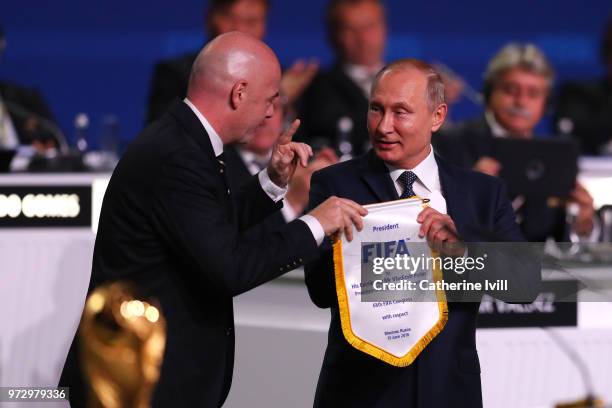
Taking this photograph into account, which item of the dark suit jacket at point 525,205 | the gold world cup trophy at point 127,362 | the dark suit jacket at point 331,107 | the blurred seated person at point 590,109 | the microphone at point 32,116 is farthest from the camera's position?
the blurred seated person at point 590,109

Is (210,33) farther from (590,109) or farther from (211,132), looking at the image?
(211,132)

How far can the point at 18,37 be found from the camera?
23.6ft

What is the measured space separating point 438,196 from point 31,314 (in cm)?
200

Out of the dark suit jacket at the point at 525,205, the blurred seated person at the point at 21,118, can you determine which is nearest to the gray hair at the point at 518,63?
the dark suit jacket at the point at 525,205

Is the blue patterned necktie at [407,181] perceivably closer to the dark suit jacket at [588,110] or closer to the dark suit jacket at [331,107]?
the dark suit jacket at [331,107]

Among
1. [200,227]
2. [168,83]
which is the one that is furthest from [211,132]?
[168,83]

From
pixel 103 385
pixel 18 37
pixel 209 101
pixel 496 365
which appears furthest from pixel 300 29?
pixel 103 385

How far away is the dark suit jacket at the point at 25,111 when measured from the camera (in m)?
5.23

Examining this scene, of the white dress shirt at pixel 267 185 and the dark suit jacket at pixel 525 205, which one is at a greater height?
the white dress shirt at pixel 267 185

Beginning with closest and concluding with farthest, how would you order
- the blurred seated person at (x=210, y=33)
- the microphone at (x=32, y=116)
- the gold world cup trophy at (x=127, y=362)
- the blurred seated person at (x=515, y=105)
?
the gold world cup trophy at (x=127, y=362)
the blurred seated person at (x=515, y=105)
the blurred seated person at (x=210, y=33)
the microphone at (x=32, y=116)

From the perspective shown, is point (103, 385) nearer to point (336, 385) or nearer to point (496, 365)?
point (336, 385)

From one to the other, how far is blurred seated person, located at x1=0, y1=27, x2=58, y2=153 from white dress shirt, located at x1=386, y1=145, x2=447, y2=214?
2.87 meters

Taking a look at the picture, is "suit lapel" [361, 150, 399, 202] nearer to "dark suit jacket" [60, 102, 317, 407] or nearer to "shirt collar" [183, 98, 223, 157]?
"dark suit jacket" [60, 102, 317, 407]

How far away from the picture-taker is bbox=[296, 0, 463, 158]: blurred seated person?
5.21 m
